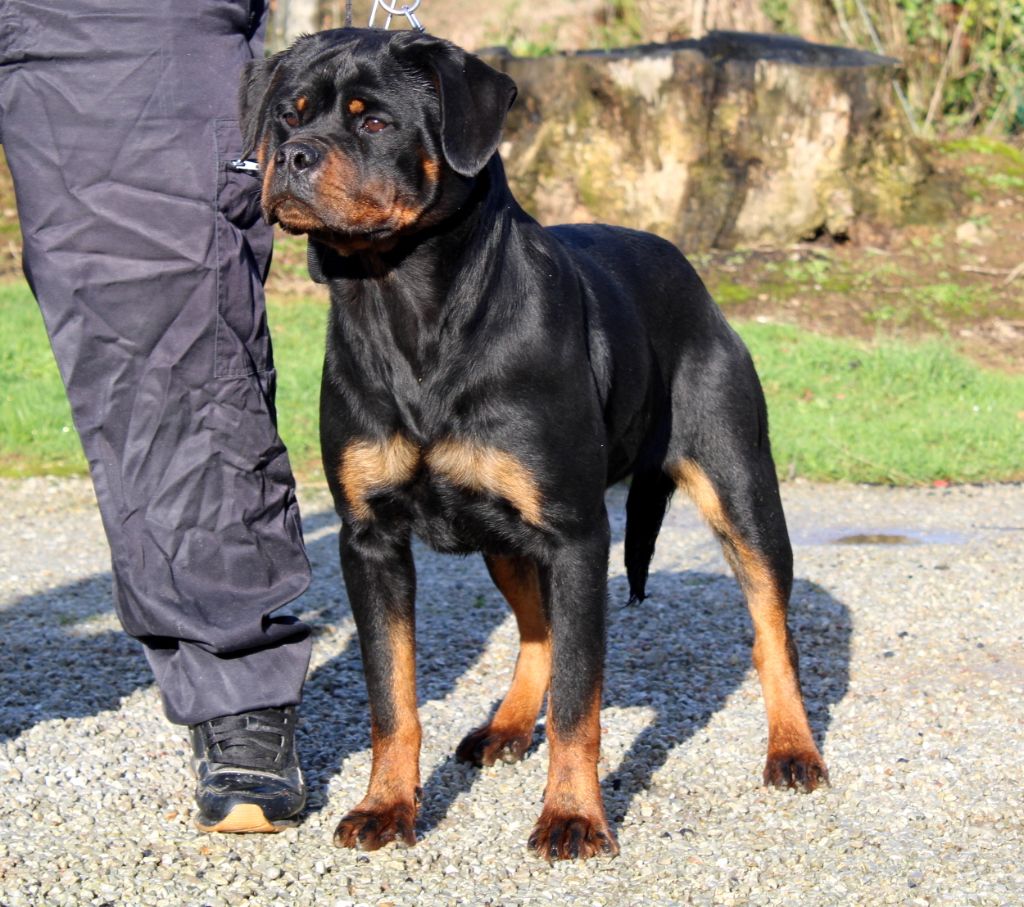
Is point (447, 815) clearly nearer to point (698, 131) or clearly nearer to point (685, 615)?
point (685, 615)

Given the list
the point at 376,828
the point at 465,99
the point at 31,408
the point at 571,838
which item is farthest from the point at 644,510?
the point at 31,408

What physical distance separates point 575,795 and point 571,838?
0.37 feet

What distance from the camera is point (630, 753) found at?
13.8 ft

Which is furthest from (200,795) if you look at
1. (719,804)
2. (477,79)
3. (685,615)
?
(685,615)

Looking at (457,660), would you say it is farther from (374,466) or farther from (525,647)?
(374,466)

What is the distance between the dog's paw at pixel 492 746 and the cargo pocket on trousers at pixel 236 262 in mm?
1273

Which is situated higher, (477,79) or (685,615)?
(477,79)

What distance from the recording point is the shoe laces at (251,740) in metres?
3.63

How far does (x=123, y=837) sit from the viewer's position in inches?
139

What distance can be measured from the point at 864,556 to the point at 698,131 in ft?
19.8

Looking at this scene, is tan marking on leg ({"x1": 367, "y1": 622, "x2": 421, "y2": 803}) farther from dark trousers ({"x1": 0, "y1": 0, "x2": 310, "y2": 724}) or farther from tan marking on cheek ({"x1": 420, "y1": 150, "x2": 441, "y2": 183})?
tan marking on cheek ({"x1": 420, "y1": 150, "x2": 441, "y2": 183})

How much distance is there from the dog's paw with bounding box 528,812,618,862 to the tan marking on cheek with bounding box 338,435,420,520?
89 centimetres

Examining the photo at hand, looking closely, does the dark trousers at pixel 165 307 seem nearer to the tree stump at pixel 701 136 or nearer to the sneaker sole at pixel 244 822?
the sneaker sole at pixel 244 822

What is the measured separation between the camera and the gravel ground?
3320 mm
